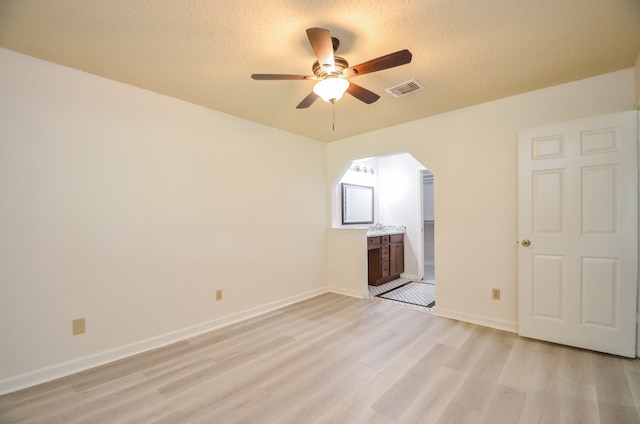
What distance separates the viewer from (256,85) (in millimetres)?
2506

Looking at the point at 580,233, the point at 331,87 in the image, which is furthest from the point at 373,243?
the point at 331,87

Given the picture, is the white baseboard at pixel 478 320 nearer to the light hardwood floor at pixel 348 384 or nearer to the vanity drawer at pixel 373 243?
the light hardwood floor at pixel 348 384

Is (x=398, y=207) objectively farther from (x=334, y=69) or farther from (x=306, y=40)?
(x=306, y=40)

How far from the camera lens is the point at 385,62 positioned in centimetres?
172

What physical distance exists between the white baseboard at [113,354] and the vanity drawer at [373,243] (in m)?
1.82

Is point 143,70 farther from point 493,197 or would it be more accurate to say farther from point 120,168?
point 493,197

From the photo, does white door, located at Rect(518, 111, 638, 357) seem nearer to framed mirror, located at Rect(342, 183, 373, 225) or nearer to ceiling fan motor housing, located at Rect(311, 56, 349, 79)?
ceiling fan motor housing, located at Rect(311, 56, 349, 79)

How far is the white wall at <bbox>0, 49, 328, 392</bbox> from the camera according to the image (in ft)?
6.65

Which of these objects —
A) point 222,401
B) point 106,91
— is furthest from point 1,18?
point 222,401

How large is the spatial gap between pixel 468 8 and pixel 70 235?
317 centimetres

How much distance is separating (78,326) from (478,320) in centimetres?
373

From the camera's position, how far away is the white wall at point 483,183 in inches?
104

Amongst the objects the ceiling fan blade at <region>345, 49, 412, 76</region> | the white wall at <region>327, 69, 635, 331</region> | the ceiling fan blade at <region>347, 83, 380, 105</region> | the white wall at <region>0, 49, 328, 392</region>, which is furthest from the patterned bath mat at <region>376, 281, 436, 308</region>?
the ceiling fan blade at <region>345, 49, 412, 76</region>

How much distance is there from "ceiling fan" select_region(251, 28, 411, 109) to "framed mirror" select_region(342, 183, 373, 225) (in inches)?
116
